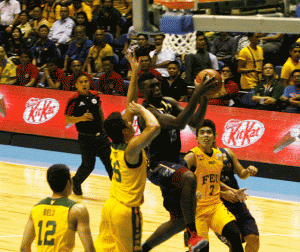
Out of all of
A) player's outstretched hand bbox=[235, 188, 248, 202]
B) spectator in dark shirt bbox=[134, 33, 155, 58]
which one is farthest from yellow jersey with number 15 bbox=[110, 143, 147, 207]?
spectator in dark shirt bbox=[134, 33, 155, 58]

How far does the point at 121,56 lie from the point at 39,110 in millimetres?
2475

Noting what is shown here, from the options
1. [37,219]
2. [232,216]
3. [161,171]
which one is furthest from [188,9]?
[37,219]

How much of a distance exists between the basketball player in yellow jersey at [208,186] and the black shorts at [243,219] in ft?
0.53

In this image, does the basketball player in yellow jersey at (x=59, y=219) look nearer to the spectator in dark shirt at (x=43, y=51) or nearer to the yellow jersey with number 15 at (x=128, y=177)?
the yellow jersey with number 15 at (x=128, y=177)

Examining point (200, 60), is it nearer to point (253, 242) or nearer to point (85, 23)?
point (85, 23)

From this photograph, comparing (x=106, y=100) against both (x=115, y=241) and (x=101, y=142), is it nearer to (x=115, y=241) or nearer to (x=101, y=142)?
(x=101, y=142)

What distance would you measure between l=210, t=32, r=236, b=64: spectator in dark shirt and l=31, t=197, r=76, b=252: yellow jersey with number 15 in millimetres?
8095

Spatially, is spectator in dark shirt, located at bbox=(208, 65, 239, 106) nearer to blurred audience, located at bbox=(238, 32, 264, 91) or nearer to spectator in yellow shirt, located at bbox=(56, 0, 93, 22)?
blurred audience, located at bbox=(238, 32, 264, 91)

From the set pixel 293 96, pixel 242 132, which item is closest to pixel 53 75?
pixel 242 132

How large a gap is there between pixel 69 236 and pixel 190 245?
4.60 feet

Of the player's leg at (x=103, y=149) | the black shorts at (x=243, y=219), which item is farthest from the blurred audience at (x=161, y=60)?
the black shorts at (x=243, y=219)

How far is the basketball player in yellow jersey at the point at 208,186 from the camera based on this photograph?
217 inches

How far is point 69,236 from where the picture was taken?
4.16m

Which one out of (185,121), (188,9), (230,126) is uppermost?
(188,9)
